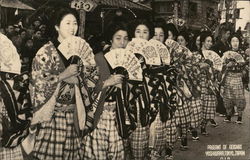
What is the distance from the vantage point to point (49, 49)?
382 cm

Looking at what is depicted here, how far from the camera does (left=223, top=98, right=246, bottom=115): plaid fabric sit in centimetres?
731

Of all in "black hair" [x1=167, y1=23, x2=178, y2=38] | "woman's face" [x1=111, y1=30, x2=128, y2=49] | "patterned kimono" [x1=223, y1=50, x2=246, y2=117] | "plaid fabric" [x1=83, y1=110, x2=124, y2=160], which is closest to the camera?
"plaid fabric" [x1=83, y1=110, x2=124, y2=160]

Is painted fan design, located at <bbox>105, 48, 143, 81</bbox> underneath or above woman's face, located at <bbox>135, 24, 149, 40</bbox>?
underneath

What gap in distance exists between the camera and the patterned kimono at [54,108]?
12.4 ft

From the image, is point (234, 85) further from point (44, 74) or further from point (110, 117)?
point (44, 74)

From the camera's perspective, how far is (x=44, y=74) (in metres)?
3.79

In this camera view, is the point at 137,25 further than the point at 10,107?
Yes

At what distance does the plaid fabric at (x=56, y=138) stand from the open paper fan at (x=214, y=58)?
11.0ft

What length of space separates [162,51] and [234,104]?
2764mm

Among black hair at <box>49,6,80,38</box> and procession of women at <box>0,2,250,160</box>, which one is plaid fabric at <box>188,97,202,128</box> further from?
black hair at <box>49,6,80,38</box>

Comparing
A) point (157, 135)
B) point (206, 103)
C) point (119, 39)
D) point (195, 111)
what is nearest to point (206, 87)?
point (206, 103)

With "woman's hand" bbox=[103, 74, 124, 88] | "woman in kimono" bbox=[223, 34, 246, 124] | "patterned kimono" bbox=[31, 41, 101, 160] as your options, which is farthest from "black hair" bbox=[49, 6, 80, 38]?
"woman in kimono" bbox=[223, 34, 246, 124]

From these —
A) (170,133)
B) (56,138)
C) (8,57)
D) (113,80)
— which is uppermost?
(8,57)

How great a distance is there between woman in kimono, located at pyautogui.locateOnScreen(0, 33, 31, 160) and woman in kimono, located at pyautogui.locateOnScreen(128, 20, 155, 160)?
138cm
